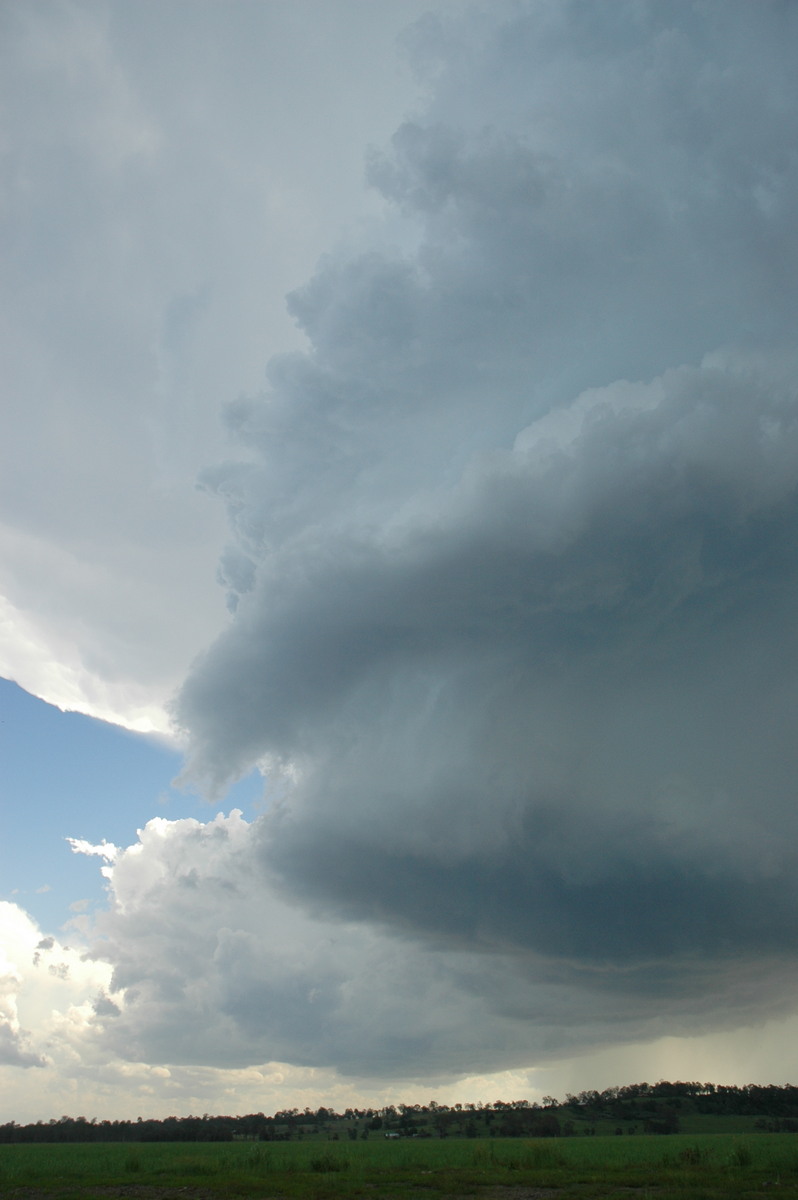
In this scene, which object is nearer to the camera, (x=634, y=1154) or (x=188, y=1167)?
(x=188, y=1167)

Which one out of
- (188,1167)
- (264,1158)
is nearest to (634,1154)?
(264,1158)

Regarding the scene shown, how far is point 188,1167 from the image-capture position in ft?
199

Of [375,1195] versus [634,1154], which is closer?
[375,1195]

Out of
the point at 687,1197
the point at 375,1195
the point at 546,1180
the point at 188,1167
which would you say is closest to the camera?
the point at 687,1197

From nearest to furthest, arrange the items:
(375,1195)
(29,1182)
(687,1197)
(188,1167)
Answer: (687,1197), (375,1195), (29,1182), (188,1167)

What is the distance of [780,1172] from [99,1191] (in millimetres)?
41705

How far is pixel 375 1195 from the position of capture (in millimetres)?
39562

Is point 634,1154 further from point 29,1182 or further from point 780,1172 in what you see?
point 29,1182

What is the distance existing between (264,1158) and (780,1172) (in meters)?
42.5

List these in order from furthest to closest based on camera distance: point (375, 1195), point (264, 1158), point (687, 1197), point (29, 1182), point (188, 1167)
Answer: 1. point (264, 1158)
2. point (188, 1167)
3. point (29, 1182)
4. point (375, 1195)
5. point (687, 1197)

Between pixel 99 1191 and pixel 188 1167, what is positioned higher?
pixel 99 1191

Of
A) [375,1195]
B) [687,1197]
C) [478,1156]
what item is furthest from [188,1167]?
[687,1197]

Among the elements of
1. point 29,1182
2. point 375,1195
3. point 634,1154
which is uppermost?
point 375,1195

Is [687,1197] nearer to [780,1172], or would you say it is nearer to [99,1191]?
[780,1172]
